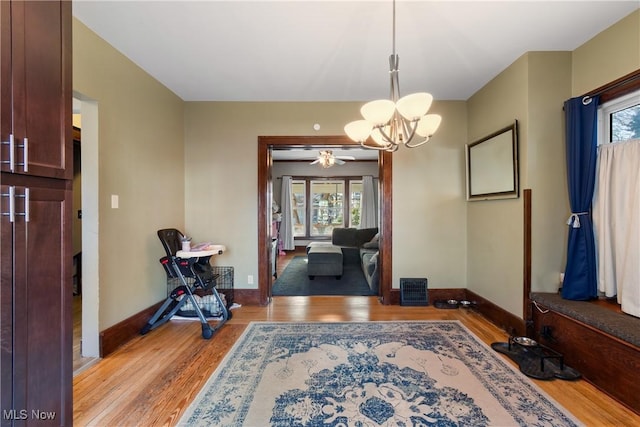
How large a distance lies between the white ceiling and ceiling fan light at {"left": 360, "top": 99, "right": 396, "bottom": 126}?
0.75m

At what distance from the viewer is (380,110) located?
1.72 meters

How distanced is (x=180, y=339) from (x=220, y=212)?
154 centimetres

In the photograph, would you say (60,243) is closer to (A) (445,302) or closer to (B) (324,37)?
(B) (324,37)

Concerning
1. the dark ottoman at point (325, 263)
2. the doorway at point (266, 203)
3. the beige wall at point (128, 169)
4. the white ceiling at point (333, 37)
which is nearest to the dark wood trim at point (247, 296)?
the doorway at point (266, 203)

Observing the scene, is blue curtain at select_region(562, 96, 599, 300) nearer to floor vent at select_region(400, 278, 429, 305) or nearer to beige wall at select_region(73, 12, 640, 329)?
beige wall at select_region(73, 12, 640, 329)

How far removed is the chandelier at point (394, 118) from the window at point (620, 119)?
1.47 m

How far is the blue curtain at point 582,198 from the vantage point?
2209mm

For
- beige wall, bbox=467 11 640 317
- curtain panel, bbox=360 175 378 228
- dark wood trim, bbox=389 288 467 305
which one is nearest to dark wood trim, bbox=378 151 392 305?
dark wood trim, bbox=389 288 467 305

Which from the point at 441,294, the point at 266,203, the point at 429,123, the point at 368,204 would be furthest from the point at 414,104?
the point at 368,204

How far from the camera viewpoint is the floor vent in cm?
344

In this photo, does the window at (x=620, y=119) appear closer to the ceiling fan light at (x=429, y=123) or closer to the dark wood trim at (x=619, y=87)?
the dark wood trim at (x=619, y=87)

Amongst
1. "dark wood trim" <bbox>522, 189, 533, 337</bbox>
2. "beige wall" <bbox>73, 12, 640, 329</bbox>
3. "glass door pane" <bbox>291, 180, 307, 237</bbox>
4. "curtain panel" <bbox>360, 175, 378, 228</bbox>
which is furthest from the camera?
"glass door pane" <bbox>291, 180, 307, 237</bbox>

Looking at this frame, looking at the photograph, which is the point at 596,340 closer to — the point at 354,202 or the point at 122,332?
the point at 122,332

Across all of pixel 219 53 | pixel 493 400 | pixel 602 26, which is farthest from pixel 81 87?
pixel 602 26
